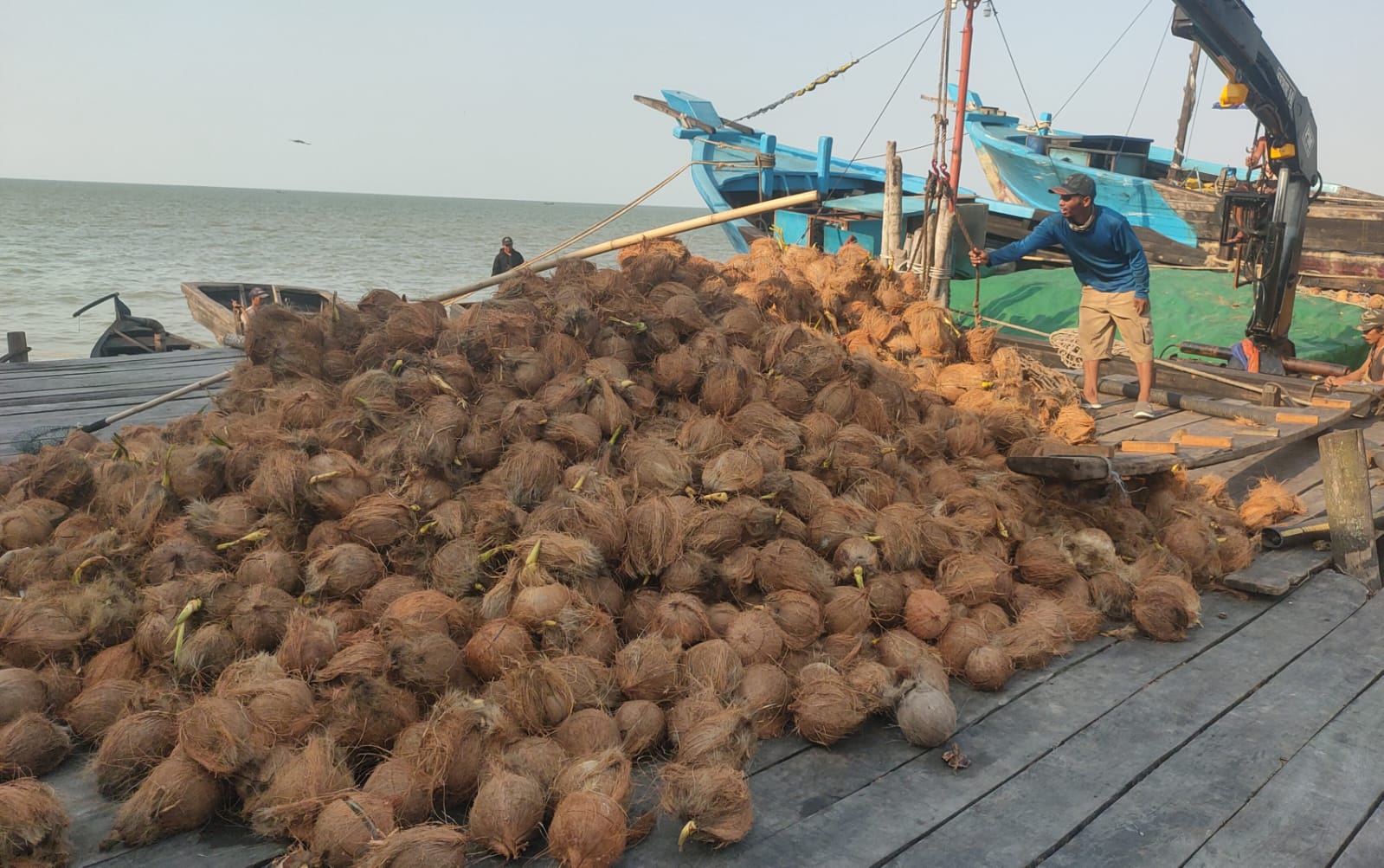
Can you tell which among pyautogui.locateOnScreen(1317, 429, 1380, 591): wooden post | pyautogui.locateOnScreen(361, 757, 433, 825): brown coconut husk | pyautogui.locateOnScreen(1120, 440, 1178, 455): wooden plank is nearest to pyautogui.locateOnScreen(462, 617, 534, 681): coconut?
pyautogui.locateOnScreen(361, 757, 433, 825): brown coconut husk

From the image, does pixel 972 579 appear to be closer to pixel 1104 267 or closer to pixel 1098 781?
pixel 1098 781

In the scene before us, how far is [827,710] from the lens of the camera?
322cm

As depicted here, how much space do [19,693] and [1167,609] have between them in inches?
177

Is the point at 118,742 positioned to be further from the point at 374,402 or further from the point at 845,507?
the point at 845,507

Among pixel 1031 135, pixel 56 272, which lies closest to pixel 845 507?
pixel 1031 135

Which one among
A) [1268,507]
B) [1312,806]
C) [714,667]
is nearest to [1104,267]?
[1268,507]

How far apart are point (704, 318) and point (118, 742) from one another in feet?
11.3

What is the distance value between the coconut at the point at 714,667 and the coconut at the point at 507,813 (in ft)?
2.46

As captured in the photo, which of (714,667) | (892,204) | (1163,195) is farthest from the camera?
(1163,195)

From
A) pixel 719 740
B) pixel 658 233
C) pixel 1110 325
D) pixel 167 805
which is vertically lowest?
pixel 167 805

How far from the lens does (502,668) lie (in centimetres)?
315

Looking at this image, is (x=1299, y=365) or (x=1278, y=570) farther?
(x=1299, y=365)

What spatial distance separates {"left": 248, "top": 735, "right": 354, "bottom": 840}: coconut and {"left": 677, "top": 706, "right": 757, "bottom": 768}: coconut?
3.35 ft

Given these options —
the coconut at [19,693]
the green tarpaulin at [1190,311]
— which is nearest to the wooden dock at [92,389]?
the coconut at [19,693]
